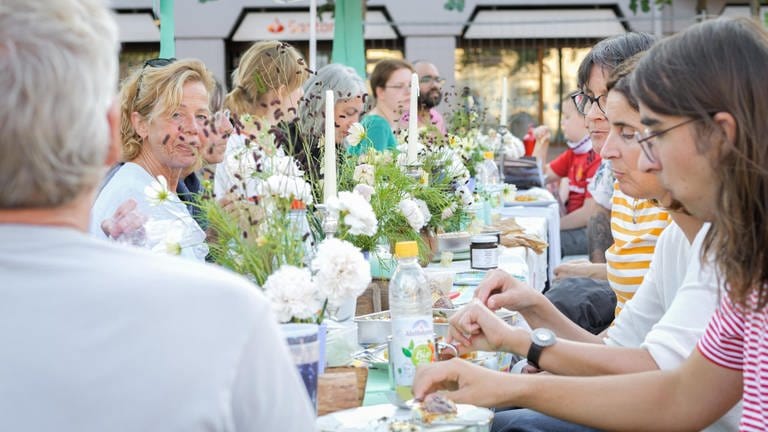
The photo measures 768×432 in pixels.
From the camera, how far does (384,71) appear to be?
8227 mm

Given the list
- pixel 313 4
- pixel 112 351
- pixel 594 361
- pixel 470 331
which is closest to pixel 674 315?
pixel 594 361

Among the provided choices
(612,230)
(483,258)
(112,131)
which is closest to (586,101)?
(612,230)

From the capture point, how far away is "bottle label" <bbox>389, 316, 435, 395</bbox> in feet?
6.60

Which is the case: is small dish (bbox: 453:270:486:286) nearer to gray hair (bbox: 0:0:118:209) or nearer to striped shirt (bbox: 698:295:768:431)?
striped shirt (bbox: 698:295:768:431)

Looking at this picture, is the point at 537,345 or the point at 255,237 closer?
the point at 255,237

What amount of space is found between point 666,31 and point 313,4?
1285 centimetres

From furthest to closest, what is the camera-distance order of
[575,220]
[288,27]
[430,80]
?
1. [288,27]
2. [430,80]
3. [575,220]

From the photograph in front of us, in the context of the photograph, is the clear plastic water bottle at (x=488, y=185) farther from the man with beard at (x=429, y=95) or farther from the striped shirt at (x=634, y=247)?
the striped shirt at (x=634, y=247)

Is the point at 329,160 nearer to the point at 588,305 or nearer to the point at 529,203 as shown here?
the point at 588,305

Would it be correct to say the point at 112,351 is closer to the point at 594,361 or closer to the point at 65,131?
the point at 65,131

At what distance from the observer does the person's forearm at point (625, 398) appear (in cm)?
191

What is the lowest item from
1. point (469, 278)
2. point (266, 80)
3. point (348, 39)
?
point (469, 278)

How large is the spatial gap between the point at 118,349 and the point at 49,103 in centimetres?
29

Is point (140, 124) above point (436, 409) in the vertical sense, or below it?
above
